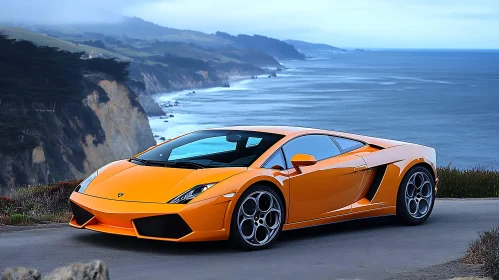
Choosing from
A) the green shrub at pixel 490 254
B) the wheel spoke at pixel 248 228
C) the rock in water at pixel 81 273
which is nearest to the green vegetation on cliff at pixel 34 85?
the wheel spoke at pixel 248 228

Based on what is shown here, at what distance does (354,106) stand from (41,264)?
5105 inches

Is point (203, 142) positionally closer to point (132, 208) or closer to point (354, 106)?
point (132, 208)

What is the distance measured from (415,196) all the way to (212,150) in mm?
2642

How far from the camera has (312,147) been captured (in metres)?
9.06

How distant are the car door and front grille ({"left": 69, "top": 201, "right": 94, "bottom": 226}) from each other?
78.9 inches

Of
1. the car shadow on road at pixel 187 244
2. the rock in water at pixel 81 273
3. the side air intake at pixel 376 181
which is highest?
the rock in water at pixel 81 273

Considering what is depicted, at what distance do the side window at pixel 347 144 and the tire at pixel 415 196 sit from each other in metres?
0.71

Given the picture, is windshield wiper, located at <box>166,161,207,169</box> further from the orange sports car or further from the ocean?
the ocean

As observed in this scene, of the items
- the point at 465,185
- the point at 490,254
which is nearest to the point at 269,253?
the point at 490,254

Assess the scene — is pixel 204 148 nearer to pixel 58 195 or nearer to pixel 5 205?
pixel 5 205

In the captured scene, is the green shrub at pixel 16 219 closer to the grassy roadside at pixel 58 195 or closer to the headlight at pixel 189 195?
the grassy roadside at pixel 58 195

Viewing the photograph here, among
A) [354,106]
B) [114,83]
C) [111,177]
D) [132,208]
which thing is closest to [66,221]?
[111,177]

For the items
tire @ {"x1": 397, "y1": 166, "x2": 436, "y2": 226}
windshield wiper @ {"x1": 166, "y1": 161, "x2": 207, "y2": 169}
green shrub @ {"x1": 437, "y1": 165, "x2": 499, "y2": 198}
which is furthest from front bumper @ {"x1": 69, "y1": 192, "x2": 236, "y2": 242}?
green shrub @ {"x1": 437, "y1": 165, "x2": 499, "y2": 198}

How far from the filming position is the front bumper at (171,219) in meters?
7.63
